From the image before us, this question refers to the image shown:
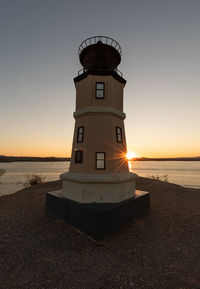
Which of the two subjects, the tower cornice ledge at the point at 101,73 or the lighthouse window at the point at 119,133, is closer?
the tower cornice ledge at the point at 101,73

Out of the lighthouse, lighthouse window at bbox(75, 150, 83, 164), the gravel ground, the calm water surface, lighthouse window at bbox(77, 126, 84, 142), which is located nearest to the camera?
the gravel ground

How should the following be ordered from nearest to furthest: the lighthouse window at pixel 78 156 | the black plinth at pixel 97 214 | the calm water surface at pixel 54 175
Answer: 1. the black plinth at pixel 97 214
2. the lighthouse window at pixel 78 156
3. the calm water surface at pixel 54 175

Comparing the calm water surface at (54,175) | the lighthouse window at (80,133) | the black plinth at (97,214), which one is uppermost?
the lighthouse window at (80,133)

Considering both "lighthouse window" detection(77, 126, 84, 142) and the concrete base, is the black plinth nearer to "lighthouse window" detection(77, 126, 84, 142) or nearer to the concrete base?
the concrete base

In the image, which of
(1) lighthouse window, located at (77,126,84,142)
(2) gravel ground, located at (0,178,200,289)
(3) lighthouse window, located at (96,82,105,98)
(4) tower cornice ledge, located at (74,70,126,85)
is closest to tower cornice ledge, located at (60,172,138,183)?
(1) lighthouse window, located at (77,126,84,142)

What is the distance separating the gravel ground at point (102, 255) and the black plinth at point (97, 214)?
464mm

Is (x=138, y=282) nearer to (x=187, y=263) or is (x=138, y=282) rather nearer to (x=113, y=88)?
(x=187, y=263)

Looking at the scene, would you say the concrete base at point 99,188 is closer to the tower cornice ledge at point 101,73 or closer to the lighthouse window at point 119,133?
the lighthouse window at point 119,133

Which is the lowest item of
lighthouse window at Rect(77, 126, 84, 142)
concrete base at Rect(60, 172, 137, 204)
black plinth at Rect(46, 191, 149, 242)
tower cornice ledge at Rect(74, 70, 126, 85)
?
black plinth at Rect(46, 191, 149, 242)

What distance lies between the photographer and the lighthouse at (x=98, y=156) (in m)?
9.88

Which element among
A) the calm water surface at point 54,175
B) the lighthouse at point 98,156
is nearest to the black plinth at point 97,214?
the lighthouse at point 98,156

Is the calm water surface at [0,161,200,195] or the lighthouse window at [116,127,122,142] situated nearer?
the lighthouse window at [116,127,122,142]

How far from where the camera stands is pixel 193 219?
11.4 metres

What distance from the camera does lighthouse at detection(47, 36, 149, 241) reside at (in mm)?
9875
